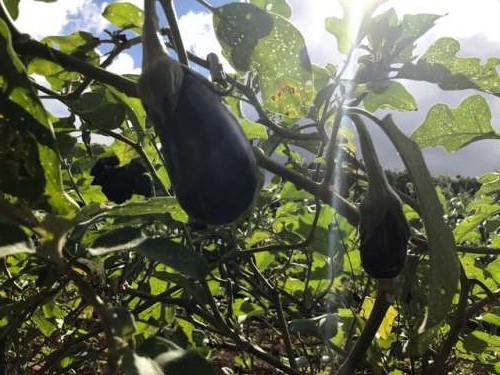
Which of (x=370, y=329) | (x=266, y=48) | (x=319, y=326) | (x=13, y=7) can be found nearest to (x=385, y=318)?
(x=319, y=326)

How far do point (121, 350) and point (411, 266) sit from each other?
44 centimetres

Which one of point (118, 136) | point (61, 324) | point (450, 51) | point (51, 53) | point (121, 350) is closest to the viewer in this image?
point (121, 350)

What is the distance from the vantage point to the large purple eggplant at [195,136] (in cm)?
41

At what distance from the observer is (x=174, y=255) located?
43cm

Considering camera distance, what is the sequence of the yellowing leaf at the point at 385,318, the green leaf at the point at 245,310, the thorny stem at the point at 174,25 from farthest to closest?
the green leaf at the point at 245,310
the yellowing leaf at the point at 385,318
the thorny stem at the point at 174,25

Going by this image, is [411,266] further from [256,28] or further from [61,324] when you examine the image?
[61,324]

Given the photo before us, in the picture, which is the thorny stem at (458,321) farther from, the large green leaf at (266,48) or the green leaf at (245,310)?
the green leaf at (245,310)

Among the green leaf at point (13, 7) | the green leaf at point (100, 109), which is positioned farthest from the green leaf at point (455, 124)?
the green leaf at point (13, 7)

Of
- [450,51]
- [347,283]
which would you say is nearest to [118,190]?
[347,283]

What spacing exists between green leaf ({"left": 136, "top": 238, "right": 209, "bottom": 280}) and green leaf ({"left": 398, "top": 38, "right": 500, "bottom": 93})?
263 mm

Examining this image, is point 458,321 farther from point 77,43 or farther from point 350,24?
point 77,43

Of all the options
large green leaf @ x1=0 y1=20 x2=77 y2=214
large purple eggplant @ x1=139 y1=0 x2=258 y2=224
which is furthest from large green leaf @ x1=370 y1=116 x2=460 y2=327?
large green leaf @ x1=0 y1=20 x2=77 y2=214

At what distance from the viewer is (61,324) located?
48.3 inches

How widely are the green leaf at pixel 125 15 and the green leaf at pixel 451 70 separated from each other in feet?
0.99
